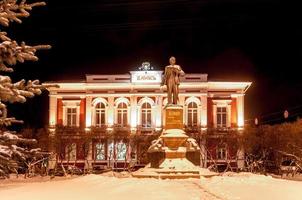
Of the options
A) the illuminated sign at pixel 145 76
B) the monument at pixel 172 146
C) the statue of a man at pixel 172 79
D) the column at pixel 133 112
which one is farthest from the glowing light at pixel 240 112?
the statue of a man at pixel 172 79

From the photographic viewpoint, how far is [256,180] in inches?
808

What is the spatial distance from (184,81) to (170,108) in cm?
3263

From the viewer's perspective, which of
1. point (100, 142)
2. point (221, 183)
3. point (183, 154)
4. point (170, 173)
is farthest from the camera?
point (100, 142)

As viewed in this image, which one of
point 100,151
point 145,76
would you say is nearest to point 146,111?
point 145,76

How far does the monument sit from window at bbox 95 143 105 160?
99.5 ft

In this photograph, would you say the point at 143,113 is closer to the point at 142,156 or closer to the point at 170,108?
the point at 142,156

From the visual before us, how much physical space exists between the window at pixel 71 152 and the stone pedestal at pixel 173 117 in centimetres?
2642

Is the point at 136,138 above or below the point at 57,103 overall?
below

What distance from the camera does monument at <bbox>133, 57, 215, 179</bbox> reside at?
2447cm

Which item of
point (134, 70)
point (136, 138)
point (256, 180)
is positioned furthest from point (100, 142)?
point (256, 180)

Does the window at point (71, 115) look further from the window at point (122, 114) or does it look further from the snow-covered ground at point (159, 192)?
the snow-covered ground at point (159, 192)

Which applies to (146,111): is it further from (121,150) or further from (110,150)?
(110,150)

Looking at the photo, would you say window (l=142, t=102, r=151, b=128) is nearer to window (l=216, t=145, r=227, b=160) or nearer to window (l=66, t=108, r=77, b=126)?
window (l=66, t=108, r=77, b=126)

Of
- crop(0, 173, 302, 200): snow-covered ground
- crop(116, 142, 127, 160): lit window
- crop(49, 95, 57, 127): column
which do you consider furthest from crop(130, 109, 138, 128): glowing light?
crop(0, 173, 302, 200): snow-covered ground
